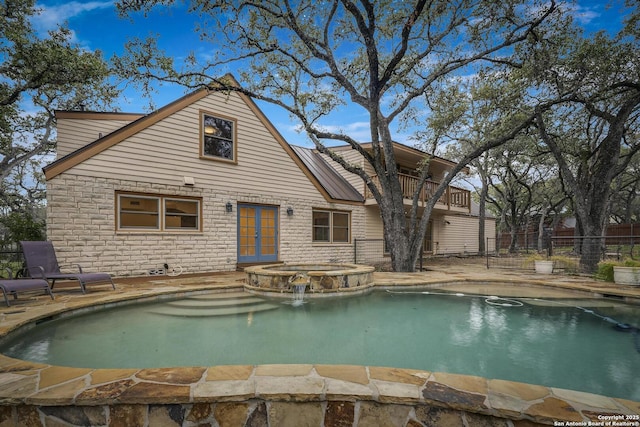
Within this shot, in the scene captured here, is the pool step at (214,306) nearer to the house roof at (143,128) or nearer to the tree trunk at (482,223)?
the house roof at (143,128)

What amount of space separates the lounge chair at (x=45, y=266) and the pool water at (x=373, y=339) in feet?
3.64

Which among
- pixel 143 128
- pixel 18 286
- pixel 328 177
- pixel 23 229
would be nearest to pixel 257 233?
pixel 143 128

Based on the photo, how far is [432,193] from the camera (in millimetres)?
15539

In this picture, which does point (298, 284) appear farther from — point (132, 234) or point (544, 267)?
point (544, 267)

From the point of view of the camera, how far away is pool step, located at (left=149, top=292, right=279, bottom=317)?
17.2ft

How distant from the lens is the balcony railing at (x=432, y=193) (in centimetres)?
1445

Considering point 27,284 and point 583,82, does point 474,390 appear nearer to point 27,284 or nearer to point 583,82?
point 27,284

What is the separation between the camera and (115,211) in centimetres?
797

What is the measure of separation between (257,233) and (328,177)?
497 cm

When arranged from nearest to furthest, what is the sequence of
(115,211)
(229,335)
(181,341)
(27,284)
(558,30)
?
(181,341)
(229,335)
(27,284)
(115,211)
(558,30)

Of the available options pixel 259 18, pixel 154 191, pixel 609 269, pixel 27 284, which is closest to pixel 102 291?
pixel 27 284

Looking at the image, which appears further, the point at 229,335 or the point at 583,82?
the point at 583,82

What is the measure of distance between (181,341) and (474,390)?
3.37 metres

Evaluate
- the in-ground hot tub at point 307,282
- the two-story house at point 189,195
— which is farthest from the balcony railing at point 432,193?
the in-ground hot tub at point 307,282
